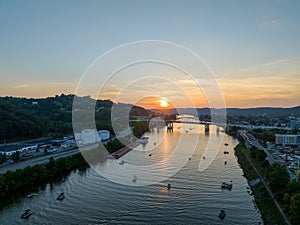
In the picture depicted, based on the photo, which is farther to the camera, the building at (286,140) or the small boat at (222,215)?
the building at (286,140)

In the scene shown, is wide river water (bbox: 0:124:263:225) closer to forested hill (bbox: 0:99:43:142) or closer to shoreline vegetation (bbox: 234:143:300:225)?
shoreline vegetation (bbox: 234:143:300:225)

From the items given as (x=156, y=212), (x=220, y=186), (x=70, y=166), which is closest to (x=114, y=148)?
(x=70, y=166)

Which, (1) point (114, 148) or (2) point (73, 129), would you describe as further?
(2) point (73, 129)

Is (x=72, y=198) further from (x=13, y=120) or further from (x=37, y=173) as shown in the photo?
(x=13, y=120)

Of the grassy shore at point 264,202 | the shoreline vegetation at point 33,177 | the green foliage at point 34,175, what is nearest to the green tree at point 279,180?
the grassy shore at point 264,202

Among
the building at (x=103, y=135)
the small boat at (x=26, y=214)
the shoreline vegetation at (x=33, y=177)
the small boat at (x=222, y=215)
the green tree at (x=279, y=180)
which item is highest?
the building at (x=103, y=135)

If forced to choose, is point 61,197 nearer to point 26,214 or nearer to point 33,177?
point 26,214

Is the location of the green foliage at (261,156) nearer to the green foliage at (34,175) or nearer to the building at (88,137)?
the green foliage at (34,175)

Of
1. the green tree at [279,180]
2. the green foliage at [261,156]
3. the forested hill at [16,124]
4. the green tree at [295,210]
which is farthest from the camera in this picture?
the forested hill at [16,124]

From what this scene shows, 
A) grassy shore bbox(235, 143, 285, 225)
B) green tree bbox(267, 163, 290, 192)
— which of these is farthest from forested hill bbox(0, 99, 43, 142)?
green tree bbox(267, 163, 290, 192)
